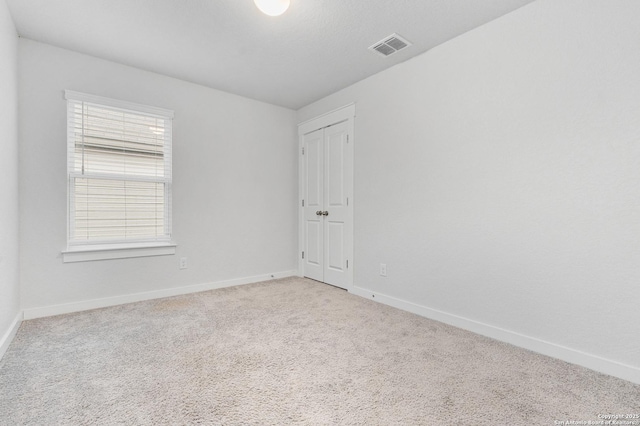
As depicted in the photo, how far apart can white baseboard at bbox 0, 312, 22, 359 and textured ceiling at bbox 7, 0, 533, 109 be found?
2.46 meters

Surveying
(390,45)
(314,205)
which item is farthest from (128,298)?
(390,45)

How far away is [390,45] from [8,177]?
334 cm

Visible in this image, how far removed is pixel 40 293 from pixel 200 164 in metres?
1.98

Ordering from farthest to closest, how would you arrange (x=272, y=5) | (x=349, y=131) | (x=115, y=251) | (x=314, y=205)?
1. (x=314, y=205)
2. (x=349, y=131)
3. (x=115, y=251)
4. (x=272, y=5)

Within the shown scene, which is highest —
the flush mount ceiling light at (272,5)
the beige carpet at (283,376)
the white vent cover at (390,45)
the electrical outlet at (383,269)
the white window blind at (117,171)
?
the white vent cover at (390,45)

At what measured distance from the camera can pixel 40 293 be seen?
108 inches

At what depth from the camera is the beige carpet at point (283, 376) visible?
144 cm

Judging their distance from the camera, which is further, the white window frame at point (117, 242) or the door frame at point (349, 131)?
the door frame at point (349, 131)

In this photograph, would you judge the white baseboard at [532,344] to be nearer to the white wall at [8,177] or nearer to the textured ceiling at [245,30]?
the textured ceiling at [245,30]

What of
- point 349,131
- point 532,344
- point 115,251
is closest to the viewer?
point 532,344

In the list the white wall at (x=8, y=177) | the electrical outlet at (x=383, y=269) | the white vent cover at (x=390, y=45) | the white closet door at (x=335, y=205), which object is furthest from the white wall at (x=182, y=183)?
the white vent cover at (x=390, y=45)

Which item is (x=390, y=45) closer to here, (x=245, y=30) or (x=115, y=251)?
(x=245, y=30)

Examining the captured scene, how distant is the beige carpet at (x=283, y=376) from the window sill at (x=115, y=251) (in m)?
0.56

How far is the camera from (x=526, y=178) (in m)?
2.19
